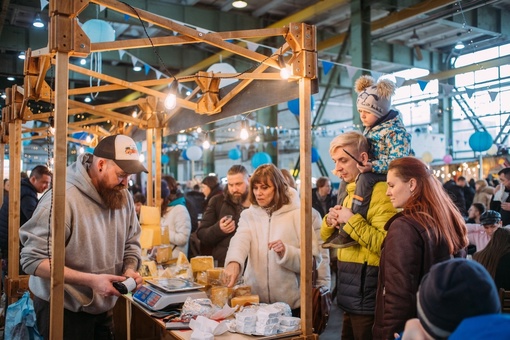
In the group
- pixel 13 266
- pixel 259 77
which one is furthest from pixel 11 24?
pixel 259 77

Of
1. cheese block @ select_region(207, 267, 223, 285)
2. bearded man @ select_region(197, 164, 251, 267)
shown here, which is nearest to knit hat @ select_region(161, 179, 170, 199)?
bearded man @ select_region(197, 164, 251, 267)

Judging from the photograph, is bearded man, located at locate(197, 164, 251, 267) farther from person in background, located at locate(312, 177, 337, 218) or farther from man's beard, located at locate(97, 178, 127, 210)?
person in background, located at locate(312, 177, 337, 218)

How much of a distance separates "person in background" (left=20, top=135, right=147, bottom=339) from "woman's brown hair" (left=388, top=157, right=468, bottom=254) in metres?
1.50

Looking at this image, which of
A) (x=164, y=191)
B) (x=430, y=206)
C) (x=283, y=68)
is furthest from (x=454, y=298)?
(x=164, y=191)

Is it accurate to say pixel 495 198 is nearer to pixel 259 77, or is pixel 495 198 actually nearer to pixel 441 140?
pixel 259 77

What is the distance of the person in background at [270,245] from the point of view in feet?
11.1

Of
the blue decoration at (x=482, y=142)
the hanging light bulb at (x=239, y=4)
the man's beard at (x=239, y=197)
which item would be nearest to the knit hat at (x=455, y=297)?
the man's beard at (x=239, y=197)

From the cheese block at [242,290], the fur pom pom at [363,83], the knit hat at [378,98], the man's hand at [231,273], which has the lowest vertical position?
the cheese block at [242,290]

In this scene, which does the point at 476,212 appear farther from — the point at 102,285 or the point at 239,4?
the point at 102,285

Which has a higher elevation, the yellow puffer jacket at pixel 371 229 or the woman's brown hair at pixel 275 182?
the woman's brown hair at pixel 275 182

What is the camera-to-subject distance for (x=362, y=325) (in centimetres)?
284

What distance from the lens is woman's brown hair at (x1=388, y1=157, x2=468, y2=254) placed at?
7.80 ft

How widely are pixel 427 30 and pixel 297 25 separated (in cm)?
1149

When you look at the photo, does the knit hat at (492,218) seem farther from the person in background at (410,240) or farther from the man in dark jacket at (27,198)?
the man in dark jacket at (27,198)
